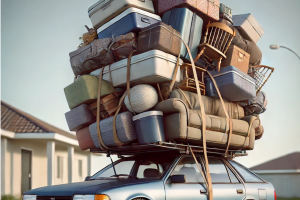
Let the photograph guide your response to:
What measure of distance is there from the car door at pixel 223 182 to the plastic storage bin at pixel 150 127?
1.05m

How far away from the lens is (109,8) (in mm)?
6332

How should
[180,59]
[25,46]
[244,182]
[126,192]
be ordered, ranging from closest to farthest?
[126,192] < [180,59] < [244,182] < [25,46]

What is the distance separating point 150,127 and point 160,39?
4.05 feet

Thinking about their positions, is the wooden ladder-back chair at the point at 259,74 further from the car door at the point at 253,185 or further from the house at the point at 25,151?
the house at the point at 25,151

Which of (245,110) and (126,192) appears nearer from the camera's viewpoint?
(126,192)

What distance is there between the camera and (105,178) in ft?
19.3

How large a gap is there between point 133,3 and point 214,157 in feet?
8.80

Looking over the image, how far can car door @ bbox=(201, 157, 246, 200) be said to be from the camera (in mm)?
5766

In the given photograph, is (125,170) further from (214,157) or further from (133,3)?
(133,3)

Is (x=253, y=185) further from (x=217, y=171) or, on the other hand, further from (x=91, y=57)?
(x=91, y=57)

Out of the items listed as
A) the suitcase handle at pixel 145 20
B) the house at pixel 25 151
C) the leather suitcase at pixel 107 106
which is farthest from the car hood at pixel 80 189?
the house at pixel 25 151

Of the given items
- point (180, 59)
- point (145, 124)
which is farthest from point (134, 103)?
point (180, 59)

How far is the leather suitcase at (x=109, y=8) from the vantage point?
6.06m

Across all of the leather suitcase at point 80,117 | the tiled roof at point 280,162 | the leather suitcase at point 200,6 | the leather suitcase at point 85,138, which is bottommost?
the tiled roof at point 280,162
